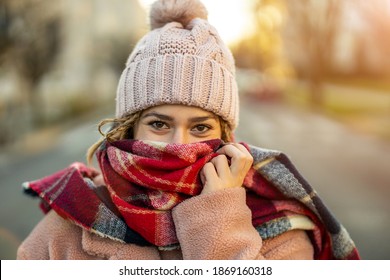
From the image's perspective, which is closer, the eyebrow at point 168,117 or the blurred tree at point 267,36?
the eyebrow at point 168,117

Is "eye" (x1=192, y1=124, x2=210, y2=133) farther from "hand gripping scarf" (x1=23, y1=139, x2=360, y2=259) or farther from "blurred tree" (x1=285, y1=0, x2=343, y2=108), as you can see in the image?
"blurred tree" (x1=285, y1=0, x2=343, y2=108)

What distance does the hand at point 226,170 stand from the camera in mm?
1515

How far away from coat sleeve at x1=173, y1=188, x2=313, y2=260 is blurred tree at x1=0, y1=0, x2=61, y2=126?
8.92 m

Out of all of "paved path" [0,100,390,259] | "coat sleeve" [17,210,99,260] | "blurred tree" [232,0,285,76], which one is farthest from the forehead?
"blurred tree" [232,0,285,76]

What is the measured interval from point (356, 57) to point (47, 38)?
21568 millimetres

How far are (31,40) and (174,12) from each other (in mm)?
10382

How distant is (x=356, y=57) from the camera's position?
29.6 meters

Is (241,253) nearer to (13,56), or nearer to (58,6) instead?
(13,56)

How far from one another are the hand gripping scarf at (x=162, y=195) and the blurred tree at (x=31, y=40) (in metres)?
8.65

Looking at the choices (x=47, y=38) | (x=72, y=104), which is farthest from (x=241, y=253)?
(x=72, y=104)

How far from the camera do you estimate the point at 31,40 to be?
1139 cm

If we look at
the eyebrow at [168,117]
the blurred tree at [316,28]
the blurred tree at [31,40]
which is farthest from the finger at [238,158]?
the blurred tree at [316,28]

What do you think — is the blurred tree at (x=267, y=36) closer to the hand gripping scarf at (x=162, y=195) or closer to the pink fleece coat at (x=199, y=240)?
the hand gripping scarf at (x=162, y=195)

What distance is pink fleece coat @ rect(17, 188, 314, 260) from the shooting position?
1.45m
